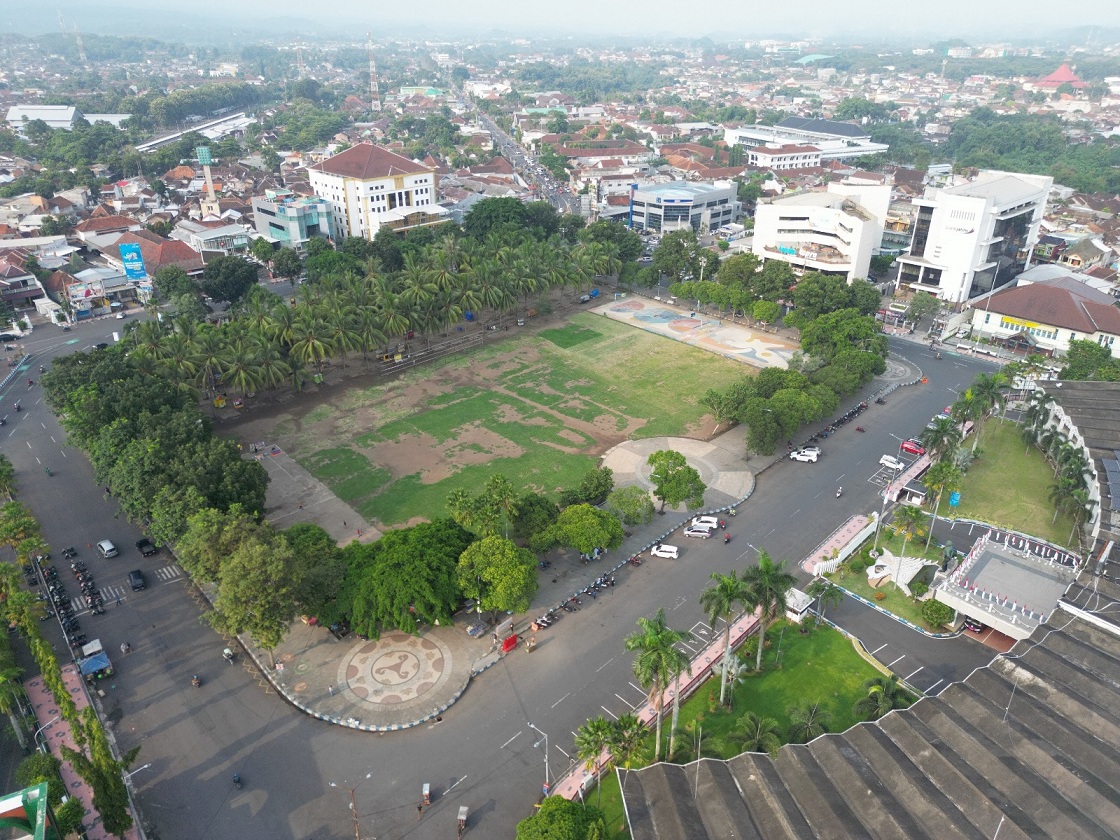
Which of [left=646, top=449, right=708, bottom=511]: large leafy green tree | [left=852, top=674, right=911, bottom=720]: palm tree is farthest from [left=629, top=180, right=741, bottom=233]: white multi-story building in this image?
[left=852, top=674, right=911, bottom=720]: palm tree

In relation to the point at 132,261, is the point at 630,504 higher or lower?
lower

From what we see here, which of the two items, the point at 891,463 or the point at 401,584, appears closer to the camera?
the point at 401,584

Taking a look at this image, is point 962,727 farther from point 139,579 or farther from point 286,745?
point 139,579

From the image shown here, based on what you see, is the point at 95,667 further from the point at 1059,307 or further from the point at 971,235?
the point at 971,235

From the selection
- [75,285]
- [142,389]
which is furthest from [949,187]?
[75,285]

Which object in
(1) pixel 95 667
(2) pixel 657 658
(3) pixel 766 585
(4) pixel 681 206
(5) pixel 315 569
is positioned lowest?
(1) pixel 95 667

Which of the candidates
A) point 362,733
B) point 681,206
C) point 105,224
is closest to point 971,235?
point 681,206

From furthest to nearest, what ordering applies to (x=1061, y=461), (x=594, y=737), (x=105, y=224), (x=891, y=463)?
(x=105, y=224), (x=891, y=463), (x=1061, y=461), (x=594, y=737)
